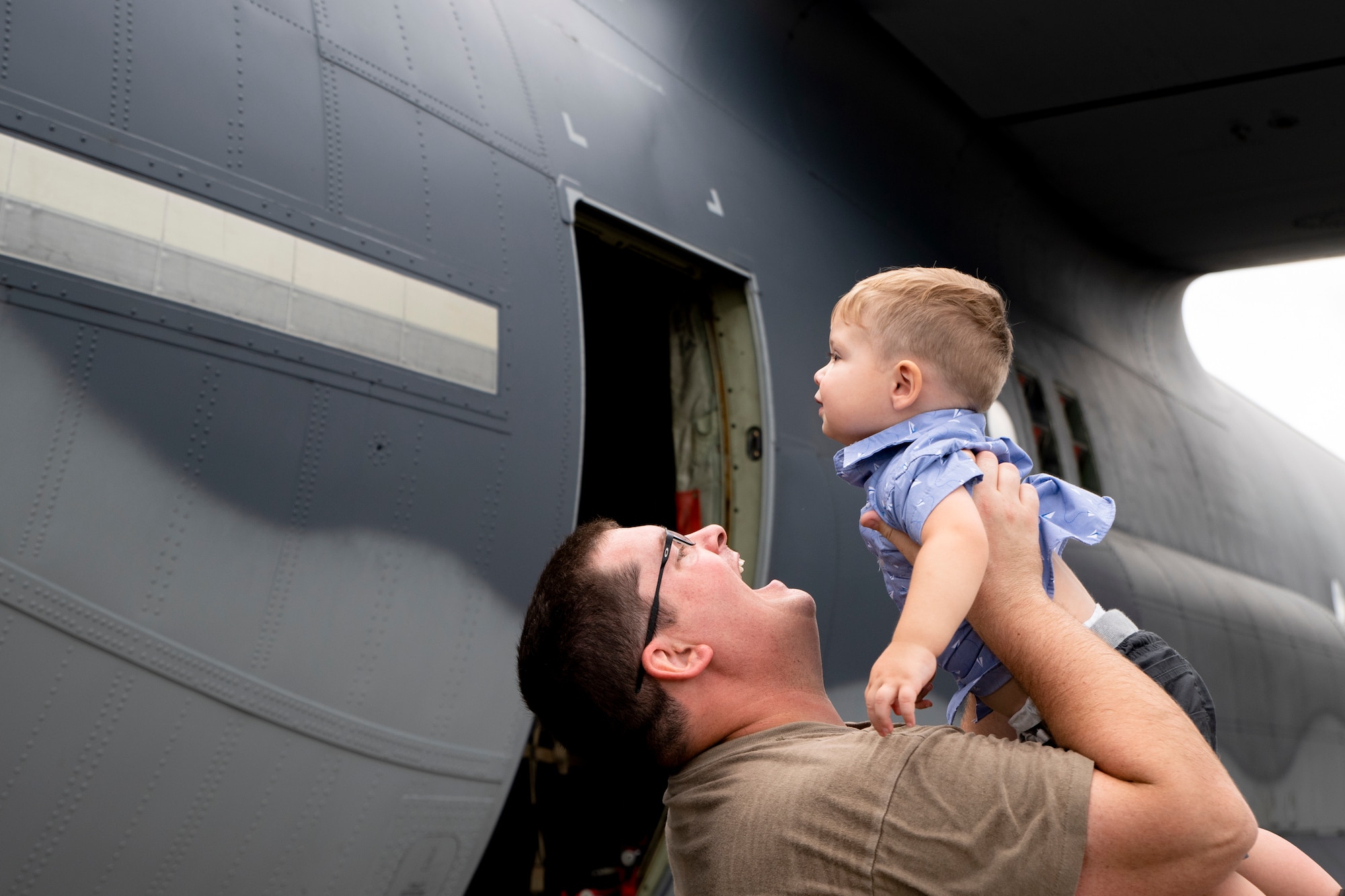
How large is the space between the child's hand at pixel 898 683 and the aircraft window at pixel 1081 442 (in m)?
5.74

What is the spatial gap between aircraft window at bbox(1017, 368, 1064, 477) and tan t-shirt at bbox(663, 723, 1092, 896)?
516 centimetres

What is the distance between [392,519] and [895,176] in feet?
11.9

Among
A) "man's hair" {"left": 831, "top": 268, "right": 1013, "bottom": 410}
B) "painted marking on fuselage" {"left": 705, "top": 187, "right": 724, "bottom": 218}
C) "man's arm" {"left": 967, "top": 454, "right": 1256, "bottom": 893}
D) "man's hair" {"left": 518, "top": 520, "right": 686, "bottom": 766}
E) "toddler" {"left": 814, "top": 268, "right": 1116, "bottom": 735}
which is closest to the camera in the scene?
"man's arm" {"left": 967, "top": 454, "right": 1256, "bottom": 893}

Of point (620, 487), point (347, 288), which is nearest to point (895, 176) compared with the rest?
point (620, 487)

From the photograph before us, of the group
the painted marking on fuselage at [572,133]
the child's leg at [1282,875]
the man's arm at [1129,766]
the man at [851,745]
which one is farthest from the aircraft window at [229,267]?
the child's leg at [1282,875]

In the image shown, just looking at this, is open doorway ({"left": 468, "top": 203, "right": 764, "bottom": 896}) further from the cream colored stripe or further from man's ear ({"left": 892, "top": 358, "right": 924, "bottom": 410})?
man's ear ({"left": 892, "top": 358, "right": 924, "bottom": 410})

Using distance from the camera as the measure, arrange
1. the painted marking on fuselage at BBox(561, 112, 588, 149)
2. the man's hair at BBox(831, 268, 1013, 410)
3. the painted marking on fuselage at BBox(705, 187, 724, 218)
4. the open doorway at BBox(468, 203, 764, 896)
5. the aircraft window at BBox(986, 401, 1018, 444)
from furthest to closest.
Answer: the aircraft window at BBox(986, 401, 1018, 444) → the painted marking on fuselage at BBox(705, 187, 724, 218) → the open doorway at BBox(468, 203, 764, 896) → the painted marking on fuselage at BBox(561, 112, 588, 149) → the man's hair at BBox(831, 268, 1013, 410)

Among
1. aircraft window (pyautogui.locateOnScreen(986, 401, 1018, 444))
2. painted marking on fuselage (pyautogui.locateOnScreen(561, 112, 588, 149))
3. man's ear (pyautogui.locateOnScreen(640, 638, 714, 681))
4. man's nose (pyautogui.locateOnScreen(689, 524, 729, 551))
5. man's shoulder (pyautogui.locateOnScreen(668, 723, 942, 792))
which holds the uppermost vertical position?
painted marking on fuselage (pyautogui.locateOnScreen(561, 112, 588, 149))

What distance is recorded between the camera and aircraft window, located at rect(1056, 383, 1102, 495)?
684 centimetres

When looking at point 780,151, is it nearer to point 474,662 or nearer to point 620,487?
point 620,487

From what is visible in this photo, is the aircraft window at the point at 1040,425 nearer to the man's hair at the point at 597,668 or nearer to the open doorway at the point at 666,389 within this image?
the open doorway at the point at 666,389

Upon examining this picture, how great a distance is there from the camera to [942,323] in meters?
1.88

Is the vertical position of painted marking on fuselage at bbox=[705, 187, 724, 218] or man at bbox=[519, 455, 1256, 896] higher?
painted marking on fuselage at bbox=[705, 187, 724, 218]

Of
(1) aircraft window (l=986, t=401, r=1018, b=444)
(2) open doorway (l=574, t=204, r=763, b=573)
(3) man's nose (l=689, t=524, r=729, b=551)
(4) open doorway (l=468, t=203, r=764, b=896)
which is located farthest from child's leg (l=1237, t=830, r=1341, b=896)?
(1) aircraft window (l=986, t=401, r=1018, b=444)
